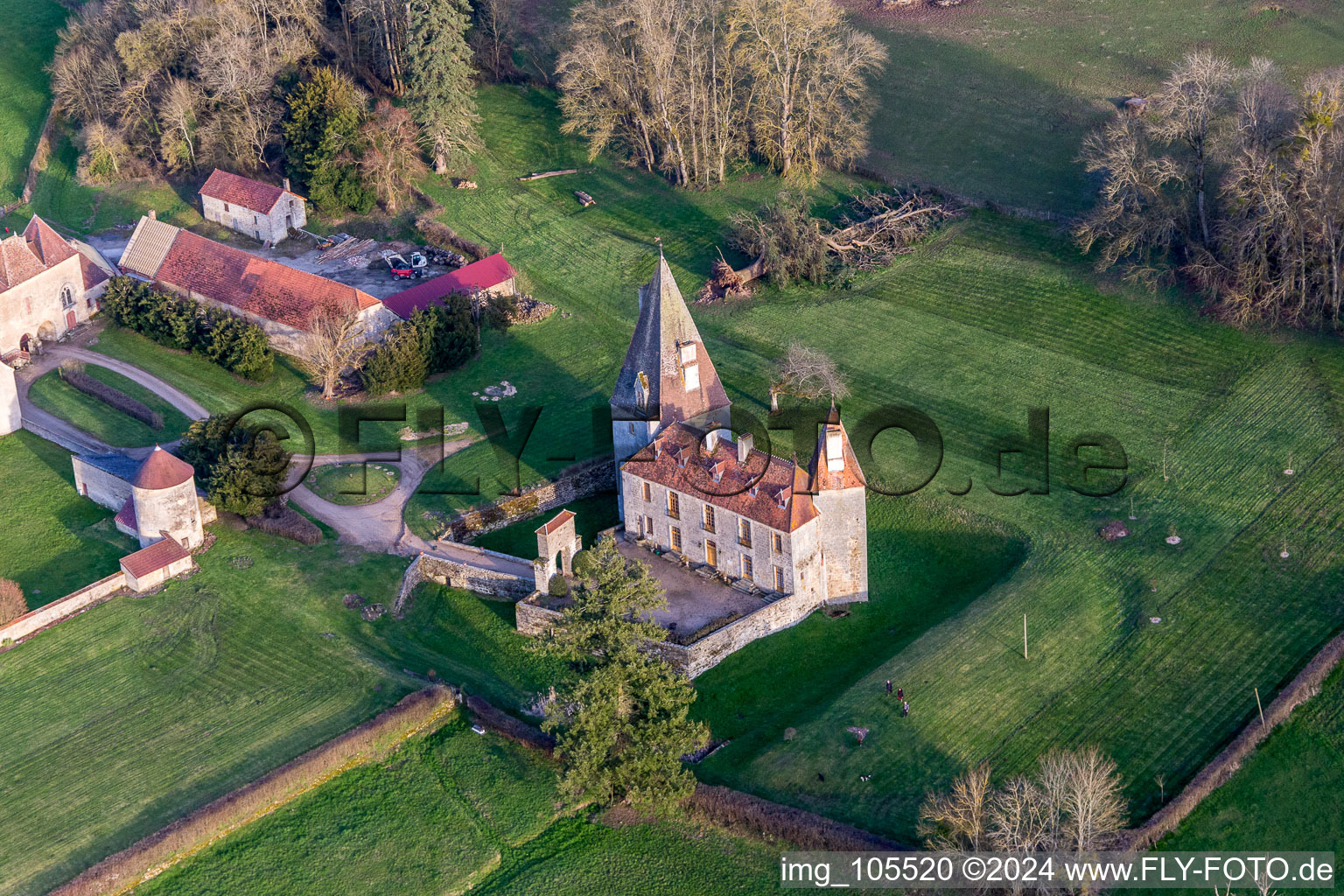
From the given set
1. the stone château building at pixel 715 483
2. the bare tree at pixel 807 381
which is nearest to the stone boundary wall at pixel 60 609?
the stone château building at pixel 715 483

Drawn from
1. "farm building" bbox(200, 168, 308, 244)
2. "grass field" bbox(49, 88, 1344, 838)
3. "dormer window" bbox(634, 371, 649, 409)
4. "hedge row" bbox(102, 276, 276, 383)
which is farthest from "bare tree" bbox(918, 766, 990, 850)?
"farm building" bbox(200, 168, 308, 244)

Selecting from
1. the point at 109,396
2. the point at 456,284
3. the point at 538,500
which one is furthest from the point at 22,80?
the point at 538,500

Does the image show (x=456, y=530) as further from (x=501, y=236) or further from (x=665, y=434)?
(x=501, y=236)

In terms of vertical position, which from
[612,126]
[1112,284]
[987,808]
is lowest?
[987,808]

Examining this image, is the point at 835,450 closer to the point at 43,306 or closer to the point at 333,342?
the point at 333,342

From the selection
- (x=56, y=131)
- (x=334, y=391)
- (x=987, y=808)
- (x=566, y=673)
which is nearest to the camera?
(x=987, y=808)

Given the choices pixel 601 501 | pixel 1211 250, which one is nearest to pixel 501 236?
pixel 601 501

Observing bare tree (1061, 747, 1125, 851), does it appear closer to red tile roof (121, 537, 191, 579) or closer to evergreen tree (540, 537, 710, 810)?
evergreen tree (540, 537, 710, 810)
